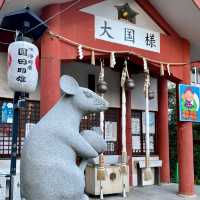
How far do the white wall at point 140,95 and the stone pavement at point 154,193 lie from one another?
8.35 feet

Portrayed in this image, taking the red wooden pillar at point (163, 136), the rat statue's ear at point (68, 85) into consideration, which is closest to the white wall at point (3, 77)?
the rat statue's ear at point (68, 85)

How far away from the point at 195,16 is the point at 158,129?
4396 millimetres

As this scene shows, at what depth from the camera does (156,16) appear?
9.53 meters

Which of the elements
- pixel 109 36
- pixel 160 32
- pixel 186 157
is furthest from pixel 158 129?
pixel 109 36

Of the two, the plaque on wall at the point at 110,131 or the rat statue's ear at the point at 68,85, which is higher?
the rat statue's ear at the point at 68,85

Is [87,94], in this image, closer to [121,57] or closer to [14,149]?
[14,149]

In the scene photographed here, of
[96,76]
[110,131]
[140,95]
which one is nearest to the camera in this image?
[96,76]

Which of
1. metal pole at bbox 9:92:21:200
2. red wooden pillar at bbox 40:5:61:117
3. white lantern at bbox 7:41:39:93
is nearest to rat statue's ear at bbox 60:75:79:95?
white lantern at bbox 7:41:39:93

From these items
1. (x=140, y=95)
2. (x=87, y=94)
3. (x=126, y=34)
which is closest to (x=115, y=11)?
(x=126, y=34)

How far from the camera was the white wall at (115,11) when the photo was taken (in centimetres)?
830

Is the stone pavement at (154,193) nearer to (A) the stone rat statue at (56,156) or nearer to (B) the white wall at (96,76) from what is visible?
(B) the white wall at (96,76)

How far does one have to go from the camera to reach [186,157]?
9867 millimetres

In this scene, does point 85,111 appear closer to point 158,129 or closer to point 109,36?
point 109,36

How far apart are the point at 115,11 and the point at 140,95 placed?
3987 mm
